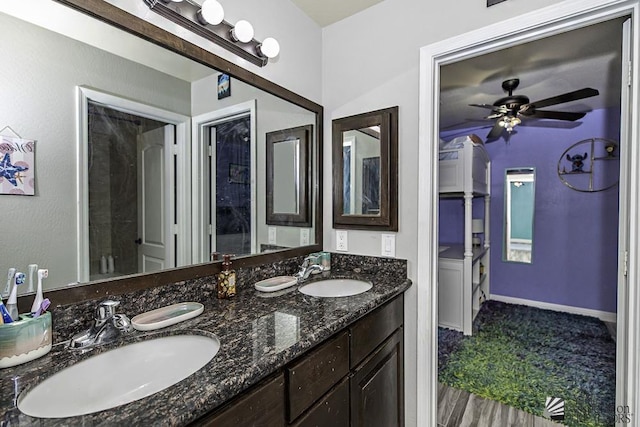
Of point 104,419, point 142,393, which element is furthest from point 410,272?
point 104,419

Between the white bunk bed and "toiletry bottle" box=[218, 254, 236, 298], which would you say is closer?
"toiletry bottle" box=[218, 254, 236, 298]

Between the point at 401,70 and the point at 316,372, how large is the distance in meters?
1.51

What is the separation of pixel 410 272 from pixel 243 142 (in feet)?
3.61

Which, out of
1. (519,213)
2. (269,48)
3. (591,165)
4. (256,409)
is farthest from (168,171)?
(591,165)

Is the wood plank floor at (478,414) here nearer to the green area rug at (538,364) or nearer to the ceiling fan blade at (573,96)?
the green area rug at (538,364)

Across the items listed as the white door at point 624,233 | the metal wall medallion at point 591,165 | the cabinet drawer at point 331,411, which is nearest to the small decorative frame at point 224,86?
the cabinet drawer at point 331,411

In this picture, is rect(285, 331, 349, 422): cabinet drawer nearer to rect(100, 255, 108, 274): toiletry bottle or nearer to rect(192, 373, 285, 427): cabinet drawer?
rect(192, 373, 285, 427): cabinet drawer

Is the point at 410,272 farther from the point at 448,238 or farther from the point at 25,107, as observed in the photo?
the point at 448,238

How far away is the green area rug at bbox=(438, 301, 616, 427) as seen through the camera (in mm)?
1963

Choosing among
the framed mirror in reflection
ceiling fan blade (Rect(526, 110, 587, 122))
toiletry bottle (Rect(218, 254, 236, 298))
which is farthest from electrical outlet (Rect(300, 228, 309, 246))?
the framed mirror in reflection

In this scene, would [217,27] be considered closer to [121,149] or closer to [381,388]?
[121,149]

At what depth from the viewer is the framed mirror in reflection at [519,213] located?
400 centimetres

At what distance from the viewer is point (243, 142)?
1495 mm

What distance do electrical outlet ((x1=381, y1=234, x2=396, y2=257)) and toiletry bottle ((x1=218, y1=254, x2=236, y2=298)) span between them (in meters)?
0.83
